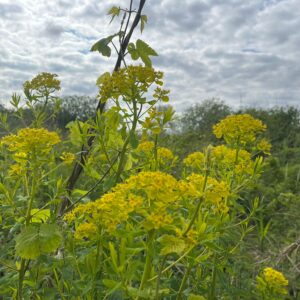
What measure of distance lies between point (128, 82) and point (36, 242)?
30.9 inches

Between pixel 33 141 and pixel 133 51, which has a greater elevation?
pixel 133 51

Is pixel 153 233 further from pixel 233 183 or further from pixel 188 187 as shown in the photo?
pixel 233 183

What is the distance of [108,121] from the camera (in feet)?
5.92

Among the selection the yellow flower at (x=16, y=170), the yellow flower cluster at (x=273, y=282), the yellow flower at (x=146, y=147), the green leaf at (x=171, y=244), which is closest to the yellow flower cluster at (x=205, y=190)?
the green leaf at (x=171, y=244)

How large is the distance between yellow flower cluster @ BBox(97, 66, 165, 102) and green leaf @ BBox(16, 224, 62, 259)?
2.20ft

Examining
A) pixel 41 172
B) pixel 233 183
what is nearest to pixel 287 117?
pixel 233 183

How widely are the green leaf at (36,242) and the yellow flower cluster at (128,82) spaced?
0.67 meters

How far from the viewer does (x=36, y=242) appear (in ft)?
4.78

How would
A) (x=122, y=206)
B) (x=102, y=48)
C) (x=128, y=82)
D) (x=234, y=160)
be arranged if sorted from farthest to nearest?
(x=234, y=160) < (x=102, y=48) < (x=128, y=82) < (x=122, y=206)

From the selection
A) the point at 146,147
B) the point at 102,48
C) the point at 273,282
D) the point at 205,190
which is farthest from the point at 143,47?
the point at 273,282

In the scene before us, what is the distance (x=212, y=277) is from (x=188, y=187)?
0.91m

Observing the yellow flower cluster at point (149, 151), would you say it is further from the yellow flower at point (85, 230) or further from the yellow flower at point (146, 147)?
the yellow flower at point (85, 230)

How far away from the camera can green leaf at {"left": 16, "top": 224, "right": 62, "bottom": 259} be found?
1451 mm

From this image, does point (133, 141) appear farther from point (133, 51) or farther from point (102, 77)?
point (133, 51)
